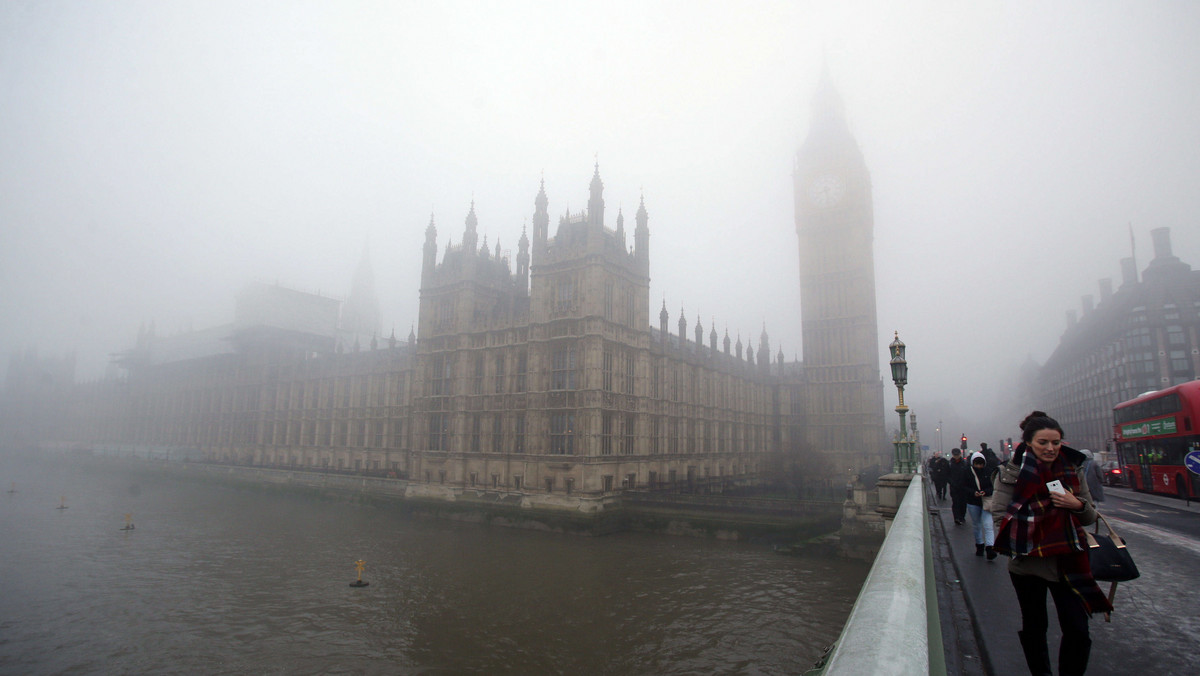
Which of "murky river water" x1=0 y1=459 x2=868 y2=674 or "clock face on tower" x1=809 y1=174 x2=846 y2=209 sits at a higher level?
"clock face on tower" x1=809 y1=174 x2=846 y2=209

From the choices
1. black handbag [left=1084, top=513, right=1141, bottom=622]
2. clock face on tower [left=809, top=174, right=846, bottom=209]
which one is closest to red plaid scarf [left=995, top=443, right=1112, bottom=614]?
black handbag [left=1084, top=513, right=1141, bottom=622]

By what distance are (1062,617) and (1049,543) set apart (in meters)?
0.54

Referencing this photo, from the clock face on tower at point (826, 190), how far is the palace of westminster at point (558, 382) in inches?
8.1

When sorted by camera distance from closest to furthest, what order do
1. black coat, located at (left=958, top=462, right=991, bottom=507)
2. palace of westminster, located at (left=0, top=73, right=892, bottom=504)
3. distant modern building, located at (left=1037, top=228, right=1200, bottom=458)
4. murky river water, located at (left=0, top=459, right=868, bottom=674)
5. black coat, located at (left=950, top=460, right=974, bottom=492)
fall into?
black coat, located at (left=958, top=462, right=991, bottom=507)
black coat, located at (left=950, top=460, right=974, bottom=492)
murky river water, located at (left=0, top=459, right=868, bottom=674)
palace of westminster, located at (left=0, top=73, right=892, bottom=504)
distant modern building, located at (left=1037, top=228, right=1200, bottom=458)

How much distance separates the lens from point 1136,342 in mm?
76688

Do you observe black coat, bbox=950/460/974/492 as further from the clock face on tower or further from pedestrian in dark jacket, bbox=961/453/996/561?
the clock face on tower

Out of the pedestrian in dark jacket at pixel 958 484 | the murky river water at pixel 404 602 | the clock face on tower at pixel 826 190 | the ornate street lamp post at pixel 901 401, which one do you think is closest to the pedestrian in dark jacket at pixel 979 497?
the pedestrian in dark jacket at pixel 958 484

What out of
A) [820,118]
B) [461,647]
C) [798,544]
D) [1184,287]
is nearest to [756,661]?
[461,647]

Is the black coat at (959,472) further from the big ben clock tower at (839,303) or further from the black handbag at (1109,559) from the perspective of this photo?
the big ben clock tower at (839,303)

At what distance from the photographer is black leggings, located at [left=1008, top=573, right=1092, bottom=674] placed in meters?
4.24

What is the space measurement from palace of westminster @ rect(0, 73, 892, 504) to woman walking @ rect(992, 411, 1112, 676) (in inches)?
1386

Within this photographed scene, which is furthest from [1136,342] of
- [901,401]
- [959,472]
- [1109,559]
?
[1109,559]

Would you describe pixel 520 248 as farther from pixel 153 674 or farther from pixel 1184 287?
pixel 1184 287

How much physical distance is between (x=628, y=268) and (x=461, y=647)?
3023 centimetres
